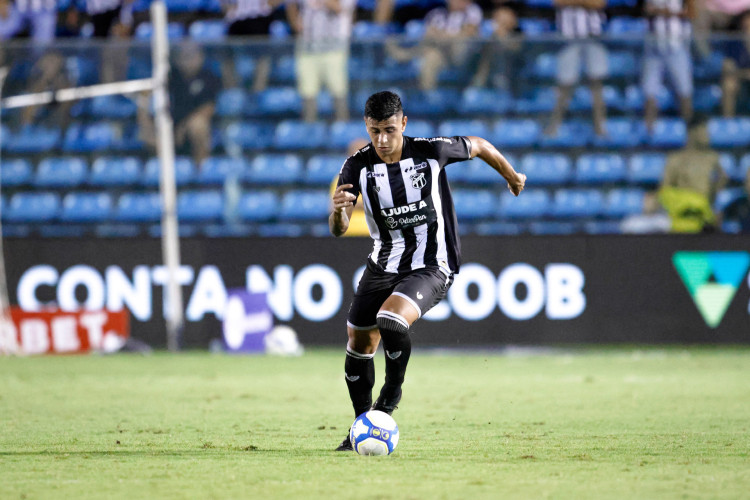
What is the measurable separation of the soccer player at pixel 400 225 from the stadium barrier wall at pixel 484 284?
6325 mm

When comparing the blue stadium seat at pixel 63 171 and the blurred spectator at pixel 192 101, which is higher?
the blurred spectator at pixel 192 101

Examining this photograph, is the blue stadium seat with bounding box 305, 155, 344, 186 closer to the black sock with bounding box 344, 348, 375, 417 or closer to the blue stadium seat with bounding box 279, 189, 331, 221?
the blue stadium seat with bounding box 279, 189, 331, 221

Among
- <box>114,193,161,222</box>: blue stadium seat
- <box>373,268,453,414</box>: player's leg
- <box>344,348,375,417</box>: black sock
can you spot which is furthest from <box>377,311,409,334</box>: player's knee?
<box>114,193,161,222</box>: blue stadium seat

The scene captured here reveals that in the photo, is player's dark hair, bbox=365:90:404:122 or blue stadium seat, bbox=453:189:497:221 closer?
player's dark hair, bbox=365:90:404:122

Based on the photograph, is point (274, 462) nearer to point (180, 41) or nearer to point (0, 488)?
point (0, 488)

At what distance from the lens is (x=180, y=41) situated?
13281 millimetres

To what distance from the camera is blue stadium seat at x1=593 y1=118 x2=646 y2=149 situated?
13.0 m

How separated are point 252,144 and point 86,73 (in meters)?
2.15

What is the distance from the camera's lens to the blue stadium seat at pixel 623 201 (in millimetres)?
12844

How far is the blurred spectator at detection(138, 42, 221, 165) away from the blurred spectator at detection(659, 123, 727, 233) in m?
5.25

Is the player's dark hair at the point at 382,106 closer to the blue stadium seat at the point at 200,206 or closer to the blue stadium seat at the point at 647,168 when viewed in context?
the blue stadium seat at the point at 200,206

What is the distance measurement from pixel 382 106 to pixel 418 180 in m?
0.52

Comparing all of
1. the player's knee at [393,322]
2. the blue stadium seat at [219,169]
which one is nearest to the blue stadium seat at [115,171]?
the blue stadium seat at [219,169]

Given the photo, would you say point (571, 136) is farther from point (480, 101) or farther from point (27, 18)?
point (27, 18)
